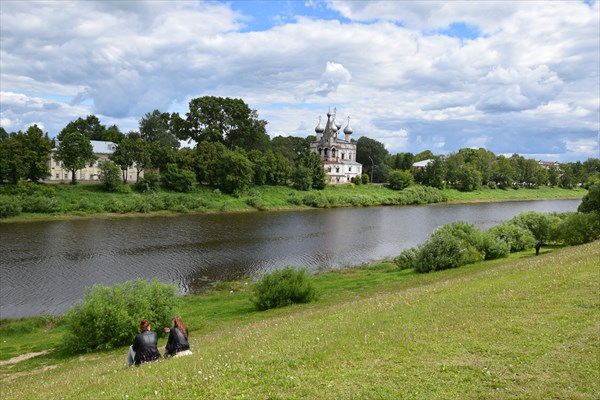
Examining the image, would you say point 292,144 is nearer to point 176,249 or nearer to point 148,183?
point 148,183

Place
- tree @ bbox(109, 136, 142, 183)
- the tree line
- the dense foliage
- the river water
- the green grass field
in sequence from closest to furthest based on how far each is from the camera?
the green grass field, the dense foliage, the river water, the tree line, tree @ bbox(109, 136, 142, 183)

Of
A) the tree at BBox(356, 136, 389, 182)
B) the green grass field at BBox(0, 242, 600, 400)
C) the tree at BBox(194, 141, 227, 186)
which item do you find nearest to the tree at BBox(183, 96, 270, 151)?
the tree at BBox(194, 141, 227, 186)

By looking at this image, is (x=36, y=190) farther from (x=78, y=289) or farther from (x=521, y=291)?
(x=521, y=291)

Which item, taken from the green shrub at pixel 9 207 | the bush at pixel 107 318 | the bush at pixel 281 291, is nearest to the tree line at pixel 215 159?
the green shrub at pixel 9 207

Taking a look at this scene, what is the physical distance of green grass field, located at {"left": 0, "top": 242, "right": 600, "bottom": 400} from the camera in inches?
366

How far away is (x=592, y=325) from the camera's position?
1229 centimetres

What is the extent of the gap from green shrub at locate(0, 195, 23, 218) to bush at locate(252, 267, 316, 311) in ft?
171

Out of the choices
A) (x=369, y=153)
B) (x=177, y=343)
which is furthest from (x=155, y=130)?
(x=177, y=343)

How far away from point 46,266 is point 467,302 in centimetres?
3494

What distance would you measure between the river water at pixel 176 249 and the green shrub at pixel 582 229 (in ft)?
52.2

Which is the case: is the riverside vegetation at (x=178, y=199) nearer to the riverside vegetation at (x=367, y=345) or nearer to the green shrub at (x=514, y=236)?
the riverside vegetation at (x=367, y=345)

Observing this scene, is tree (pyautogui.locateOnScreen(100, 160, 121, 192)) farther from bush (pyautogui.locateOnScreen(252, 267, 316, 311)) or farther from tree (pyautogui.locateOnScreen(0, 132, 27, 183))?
bush (pyautogui.locateOnScreen(252, 267, 316, 311))

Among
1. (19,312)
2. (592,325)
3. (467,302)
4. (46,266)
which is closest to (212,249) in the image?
(46,266)

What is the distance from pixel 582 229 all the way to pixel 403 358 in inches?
1441
